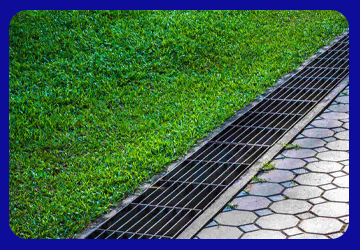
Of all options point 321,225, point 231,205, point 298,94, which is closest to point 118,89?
point 298,94

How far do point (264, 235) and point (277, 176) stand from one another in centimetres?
111

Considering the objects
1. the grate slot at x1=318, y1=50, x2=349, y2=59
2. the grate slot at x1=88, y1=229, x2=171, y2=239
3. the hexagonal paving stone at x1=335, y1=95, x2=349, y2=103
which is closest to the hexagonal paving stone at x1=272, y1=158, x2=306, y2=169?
the grate slot at x1=88, y1=229, x2=171, y2=239

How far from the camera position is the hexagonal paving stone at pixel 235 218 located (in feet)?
14.0

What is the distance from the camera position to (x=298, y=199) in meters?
4.57

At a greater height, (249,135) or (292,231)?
(249,135)

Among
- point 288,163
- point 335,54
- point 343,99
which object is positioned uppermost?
point 335,54

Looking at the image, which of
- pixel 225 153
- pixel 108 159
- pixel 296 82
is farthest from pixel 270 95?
pixel 108 159

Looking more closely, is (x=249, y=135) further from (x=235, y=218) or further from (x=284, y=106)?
(x=235, y=218)

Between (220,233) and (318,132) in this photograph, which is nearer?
(220,233)

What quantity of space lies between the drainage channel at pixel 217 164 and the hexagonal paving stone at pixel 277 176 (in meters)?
0.27

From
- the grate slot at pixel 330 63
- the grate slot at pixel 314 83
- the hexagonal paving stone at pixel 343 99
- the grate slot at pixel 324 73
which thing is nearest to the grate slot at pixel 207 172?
the hexagonal paving stone at pixel 343 99

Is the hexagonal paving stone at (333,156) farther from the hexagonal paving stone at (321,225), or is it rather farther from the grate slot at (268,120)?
the hexagonal paving stone at (321,225)

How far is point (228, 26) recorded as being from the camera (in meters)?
9.66

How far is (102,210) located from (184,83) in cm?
361
